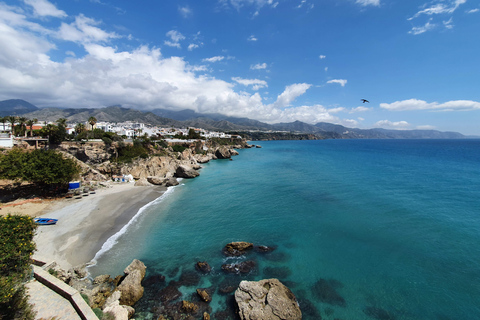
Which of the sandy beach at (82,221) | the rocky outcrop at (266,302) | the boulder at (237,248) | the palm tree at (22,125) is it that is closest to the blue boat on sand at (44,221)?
the sandy beach at (82,221)

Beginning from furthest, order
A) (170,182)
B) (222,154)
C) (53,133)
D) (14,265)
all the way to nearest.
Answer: (222,154)
(53,133)
(170,182)
(14,265)

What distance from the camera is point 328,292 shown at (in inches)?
507

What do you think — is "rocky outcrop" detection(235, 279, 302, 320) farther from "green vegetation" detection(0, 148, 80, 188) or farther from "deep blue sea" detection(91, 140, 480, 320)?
"green vegetation" detection(0, 148, 80, 188)

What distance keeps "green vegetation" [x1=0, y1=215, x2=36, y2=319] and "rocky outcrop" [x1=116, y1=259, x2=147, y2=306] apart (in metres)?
4.20

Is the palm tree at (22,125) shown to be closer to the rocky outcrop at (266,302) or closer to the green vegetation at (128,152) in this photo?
the green vegetation at (128,152)

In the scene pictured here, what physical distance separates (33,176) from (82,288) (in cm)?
1979

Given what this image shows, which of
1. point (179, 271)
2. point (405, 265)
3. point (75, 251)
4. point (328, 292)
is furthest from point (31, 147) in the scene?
point (405, 265)

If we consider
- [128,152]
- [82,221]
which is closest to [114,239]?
[82,221]

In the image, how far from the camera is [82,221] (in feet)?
67.8

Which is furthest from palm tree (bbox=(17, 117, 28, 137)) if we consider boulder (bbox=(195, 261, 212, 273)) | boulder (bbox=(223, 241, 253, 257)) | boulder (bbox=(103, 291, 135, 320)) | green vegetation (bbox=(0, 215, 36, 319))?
boulder (bbox=(223, 241, 253, 257))

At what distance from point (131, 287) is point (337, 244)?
1631 centimetres

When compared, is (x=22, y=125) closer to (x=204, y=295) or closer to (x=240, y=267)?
(x=204, y=295)

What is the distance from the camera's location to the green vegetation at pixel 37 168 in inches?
913

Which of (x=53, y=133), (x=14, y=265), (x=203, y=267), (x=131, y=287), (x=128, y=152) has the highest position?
(x=53, y=133)
